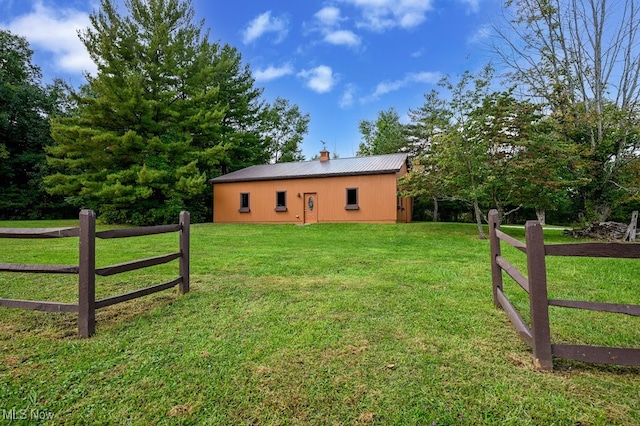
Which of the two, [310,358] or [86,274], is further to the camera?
[86,274]

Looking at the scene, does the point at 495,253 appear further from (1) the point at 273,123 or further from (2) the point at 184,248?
(1) the point at 273,123

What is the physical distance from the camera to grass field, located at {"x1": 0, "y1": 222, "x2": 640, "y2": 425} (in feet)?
5.65

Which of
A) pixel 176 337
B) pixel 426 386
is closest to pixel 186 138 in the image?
pixel 176 337

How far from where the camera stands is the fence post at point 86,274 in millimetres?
2625

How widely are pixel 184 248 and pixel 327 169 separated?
13.2m

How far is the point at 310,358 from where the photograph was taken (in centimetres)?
230

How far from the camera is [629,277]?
4.73 meters

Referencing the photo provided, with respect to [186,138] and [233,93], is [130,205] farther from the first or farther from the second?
[233,93]

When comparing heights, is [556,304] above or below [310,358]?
above

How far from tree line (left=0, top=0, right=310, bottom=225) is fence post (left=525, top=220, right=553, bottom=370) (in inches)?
640

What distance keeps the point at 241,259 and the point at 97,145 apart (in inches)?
558

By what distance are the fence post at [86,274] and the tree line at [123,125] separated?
14289 mm

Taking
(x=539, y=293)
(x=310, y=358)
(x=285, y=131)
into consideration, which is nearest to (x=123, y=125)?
(x=285, y=131)

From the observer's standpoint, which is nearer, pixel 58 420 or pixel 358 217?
pixel 58 420
